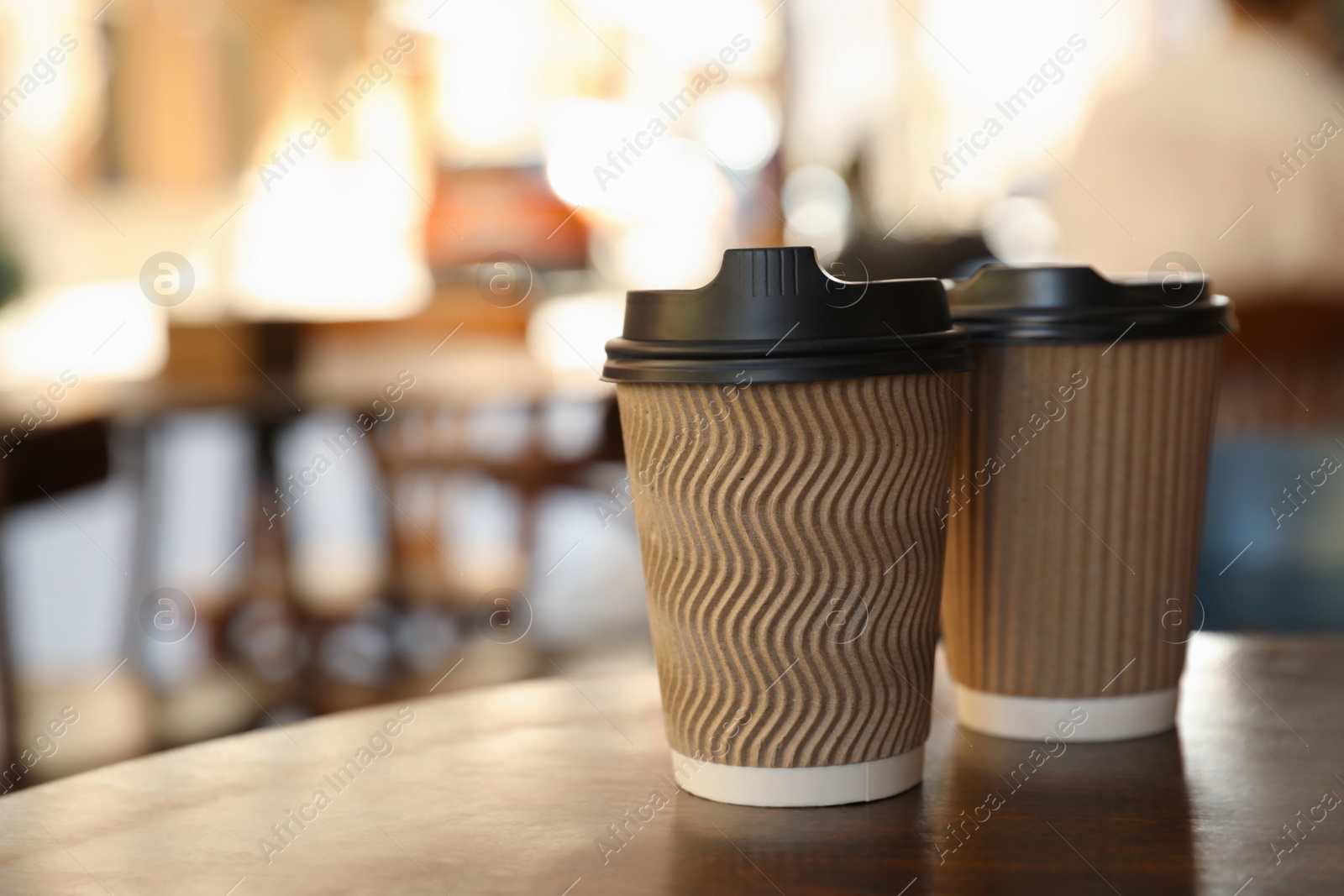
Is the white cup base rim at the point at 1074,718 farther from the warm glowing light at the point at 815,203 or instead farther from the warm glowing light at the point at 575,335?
the warm glowing light at the point at 815,203

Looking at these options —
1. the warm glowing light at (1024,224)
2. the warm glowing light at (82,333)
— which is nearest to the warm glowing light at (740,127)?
the warm glowing light at (1024,224)

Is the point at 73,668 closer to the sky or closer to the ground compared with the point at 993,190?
closer to the ground

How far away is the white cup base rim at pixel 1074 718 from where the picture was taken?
867mm

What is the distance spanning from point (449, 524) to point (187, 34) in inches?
167

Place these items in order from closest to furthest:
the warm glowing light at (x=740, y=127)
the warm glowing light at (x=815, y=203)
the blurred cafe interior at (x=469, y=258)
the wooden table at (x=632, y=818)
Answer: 1. the wooden table at (x=632, y=818)
2. the blurred cafe interior at (x=469, y=258)
3. the warm glowing light at (x=815, y=203)
4. the warm glowing light at (x=740, y=127)

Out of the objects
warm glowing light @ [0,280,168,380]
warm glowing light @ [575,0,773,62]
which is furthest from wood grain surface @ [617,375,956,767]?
warm glowing light @ [575,0,773,62]

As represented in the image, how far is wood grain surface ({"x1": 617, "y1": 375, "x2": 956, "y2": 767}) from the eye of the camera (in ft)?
2.31

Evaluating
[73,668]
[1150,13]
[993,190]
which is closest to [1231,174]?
[73,668]

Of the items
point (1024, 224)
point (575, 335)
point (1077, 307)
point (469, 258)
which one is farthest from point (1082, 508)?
point (1024, 224)

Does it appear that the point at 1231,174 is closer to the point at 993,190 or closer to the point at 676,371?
the point at 676,371

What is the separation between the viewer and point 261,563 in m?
3.27

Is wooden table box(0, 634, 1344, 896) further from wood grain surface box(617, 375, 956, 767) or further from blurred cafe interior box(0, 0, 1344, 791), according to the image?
blurred cafe interior box(0, 0, 1344, 791)

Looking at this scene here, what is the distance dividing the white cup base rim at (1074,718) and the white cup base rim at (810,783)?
Result: 0.42 ft

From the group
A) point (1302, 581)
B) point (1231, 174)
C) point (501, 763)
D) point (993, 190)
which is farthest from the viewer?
point (993, 190)
